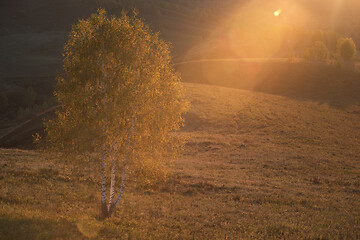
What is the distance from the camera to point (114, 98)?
1634cm

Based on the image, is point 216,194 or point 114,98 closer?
point 114,98

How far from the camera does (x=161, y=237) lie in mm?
14906

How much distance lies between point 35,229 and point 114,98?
27.8 feet

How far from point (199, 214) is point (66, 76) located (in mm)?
14319

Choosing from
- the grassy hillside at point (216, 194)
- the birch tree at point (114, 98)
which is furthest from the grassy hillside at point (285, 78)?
the birch tree at point (114, 98)

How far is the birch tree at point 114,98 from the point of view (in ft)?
51.9

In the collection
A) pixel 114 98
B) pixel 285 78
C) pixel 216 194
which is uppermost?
pixel 285 78

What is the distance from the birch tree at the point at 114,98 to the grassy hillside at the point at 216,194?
2087 millimetres

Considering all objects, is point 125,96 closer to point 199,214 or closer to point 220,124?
point 199,214

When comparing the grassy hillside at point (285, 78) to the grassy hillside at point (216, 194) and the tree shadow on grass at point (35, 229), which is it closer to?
the grassy hillside at point (216, 194)

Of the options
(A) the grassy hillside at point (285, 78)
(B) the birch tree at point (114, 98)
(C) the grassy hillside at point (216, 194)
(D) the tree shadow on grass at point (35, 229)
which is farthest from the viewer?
(A) the grassy hillside at point (285, 78)

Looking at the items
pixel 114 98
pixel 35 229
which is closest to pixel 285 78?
pixel 114 98

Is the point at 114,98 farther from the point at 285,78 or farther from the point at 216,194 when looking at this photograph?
the point at 285,78

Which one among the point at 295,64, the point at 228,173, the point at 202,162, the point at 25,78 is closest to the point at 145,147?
the point at 228,173
